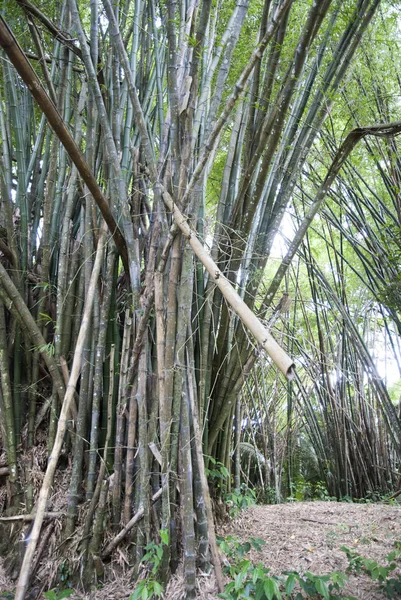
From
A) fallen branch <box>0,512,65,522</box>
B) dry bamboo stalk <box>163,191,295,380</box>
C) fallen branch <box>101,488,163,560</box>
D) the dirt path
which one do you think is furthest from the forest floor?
dry bamboo stalk <box>163,191,295,380</box>

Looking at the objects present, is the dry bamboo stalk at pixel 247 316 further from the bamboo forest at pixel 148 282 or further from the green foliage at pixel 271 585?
the green foliage at pixel 271 585

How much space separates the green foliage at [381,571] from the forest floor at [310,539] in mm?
41

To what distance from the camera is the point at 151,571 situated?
174 cm

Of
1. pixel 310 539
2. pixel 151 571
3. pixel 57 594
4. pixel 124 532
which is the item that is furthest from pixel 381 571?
pixel 57 594

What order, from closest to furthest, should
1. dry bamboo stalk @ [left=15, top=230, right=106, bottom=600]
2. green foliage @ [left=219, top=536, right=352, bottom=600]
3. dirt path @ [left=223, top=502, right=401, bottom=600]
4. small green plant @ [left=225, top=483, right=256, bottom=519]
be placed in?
green foliage @ [left=219, top=536, right=352, bottom=600] → dry bamboo stalk @ [left=15, top=230, right=106, bottom=600] → dirt path @ [left=223, top=502, right=401, bottom=600] → small green plant @ [left=225, top=483, right=256, bottom=519]

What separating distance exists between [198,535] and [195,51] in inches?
71.2

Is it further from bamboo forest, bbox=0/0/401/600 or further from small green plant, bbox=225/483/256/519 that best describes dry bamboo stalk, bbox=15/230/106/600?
small green plant, bbox=225/483/256/519

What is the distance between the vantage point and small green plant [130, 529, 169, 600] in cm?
155

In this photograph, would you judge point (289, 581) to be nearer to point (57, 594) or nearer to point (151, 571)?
point (151, 571)

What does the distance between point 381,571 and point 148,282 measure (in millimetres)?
→ 1463

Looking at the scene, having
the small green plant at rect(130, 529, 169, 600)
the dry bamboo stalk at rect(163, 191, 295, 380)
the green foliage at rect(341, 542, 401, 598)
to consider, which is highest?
the dry bamboo stalk at rect(163, 191, 295, 380)

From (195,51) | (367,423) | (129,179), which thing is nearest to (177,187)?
(195,51)

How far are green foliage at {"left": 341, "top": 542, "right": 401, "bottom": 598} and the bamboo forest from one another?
0.01 meters

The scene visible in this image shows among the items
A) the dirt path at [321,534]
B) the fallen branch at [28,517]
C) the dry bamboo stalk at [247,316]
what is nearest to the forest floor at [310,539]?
the dirt path at [321,534]
